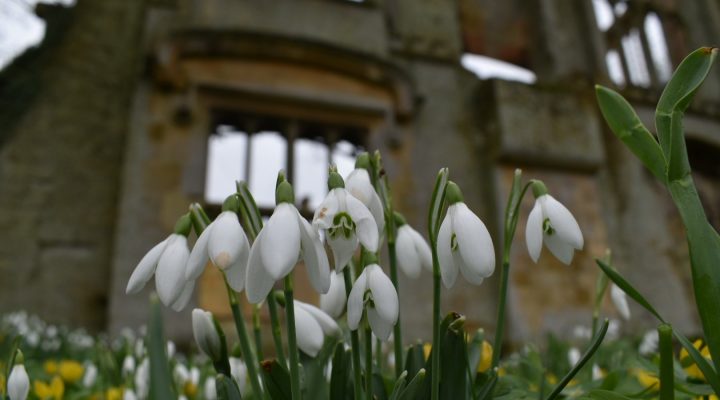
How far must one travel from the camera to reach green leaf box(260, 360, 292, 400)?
2.01 feet

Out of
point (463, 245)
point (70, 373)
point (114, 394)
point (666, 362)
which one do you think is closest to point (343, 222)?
point (463, 245)

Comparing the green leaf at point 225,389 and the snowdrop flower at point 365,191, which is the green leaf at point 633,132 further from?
the green leaf at point 225,389

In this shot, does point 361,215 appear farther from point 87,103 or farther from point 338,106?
point 87,103

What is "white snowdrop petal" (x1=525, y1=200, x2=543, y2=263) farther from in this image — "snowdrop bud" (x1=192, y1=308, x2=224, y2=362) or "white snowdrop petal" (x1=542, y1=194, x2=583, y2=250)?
"snowdrop bud" (x1=192, y1=308, x2=224, y2=362)

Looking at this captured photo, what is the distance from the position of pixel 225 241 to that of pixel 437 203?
0.81ft

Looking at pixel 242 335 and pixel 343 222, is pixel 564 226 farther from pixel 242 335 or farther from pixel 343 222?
pixel 242 335

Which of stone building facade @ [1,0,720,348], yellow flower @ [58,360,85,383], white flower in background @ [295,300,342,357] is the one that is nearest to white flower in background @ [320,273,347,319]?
white flower in background @ [295,300,342,357]

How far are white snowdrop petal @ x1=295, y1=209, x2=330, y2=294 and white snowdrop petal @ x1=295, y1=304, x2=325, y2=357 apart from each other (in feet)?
0.52

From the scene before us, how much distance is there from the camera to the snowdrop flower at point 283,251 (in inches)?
19.4

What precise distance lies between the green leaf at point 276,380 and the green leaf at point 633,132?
0.47 metres

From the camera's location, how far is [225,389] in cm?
60

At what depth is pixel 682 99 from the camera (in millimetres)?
614

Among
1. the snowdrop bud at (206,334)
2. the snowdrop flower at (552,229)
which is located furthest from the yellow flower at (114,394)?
the snowdrop flower at (552,229)

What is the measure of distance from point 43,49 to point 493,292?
4396 mm
